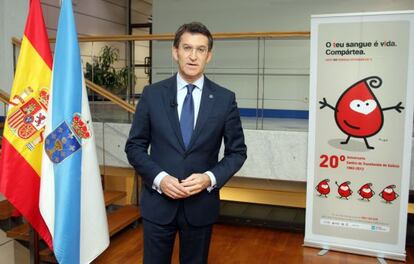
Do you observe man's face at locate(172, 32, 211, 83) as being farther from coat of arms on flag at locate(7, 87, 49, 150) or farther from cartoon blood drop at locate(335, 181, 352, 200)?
cartoon blood drop at locate(335, 181, 352, 200)

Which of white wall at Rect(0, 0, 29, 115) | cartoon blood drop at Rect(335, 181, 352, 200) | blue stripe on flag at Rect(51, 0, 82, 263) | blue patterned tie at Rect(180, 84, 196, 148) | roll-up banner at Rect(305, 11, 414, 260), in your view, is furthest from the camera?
white wall at Rect(0, 0, 29, 115)

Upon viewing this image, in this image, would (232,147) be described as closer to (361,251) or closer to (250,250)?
(250,250)

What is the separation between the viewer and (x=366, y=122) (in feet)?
10.7

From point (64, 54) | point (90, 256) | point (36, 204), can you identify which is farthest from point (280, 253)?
point (64, 54)

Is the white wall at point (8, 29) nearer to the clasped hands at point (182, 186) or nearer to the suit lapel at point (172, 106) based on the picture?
the suit lapel at point (172, 106)

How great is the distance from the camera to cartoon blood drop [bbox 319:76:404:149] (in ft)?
10.6

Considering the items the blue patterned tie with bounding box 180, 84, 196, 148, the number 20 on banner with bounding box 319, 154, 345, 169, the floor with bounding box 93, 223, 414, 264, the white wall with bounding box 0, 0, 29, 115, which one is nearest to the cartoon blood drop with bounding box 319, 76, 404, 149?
the number 20 on banner with bounding box 319, 154, 345, 169

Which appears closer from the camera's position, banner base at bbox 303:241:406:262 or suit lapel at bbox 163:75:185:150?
suit lapel at bbox 163:75:185:150

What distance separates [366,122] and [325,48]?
694 mm

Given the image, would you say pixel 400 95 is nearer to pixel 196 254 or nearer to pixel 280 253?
pixel 280 253

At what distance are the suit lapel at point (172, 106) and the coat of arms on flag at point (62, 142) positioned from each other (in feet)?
2.30

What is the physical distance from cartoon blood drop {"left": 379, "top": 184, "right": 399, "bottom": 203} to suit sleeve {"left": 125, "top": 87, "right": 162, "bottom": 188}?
236 cm

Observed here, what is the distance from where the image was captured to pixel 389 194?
3.29 metres

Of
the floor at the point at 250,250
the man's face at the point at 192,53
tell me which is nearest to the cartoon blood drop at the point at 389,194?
the floor at the point at 250,250
